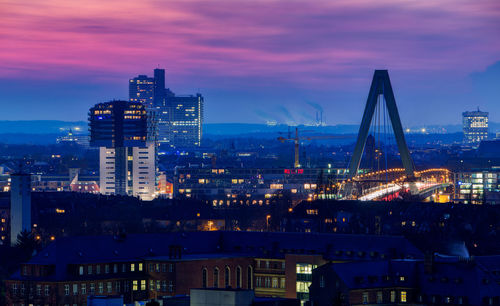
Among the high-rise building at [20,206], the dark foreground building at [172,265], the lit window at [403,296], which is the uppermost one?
the high-rise building at [20,206]

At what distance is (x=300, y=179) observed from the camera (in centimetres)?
18850

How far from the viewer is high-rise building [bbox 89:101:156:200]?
177750mm

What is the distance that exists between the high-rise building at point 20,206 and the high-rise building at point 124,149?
73.9 m

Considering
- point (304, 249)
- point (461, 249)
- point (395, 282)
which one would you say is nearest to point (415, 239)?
point (461, 249)

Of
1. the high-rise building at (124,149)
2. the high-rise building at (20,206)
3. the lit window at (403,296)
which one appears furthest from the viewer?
the high-rise building at (124,149)

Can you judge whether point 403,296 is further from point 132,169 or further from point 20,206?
point 132,169

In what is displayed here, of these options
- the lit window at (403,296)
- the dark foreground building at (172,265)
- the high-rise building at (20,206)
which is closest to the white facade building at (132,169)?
the high-rise building at (20,206)

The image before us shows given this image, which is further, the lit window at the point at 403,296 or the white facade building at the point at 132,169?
the white facade building at the point at 132,169

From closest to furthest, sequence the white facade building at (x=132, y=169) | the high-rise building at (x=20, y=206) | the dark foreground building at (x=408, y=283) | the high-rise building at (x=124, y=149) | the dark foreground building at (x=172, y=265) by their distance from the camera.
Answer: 1. the dark foreground building at (x=408, y=283)
2. the dark foreground building at (x=172, y=265)
3. the high-rise building at (x=20, y=206)
4. the white facade building at (x=132, y=169)
5. the high-rise building at (x=124, y=149)

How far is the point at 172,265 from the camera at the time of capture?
6700cm

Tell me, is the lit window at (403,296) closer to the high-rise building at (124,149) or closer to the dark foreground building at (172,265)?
the dark foreground building at (172,265)

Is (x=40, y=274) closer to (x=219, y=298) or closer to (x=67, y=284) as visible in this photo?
(x=67, y=284)

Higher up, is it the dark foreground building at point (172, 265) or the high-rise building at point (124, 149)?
the high-rise building at point (124, 149)

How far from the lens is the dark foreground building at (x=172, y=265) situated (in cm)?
6538
